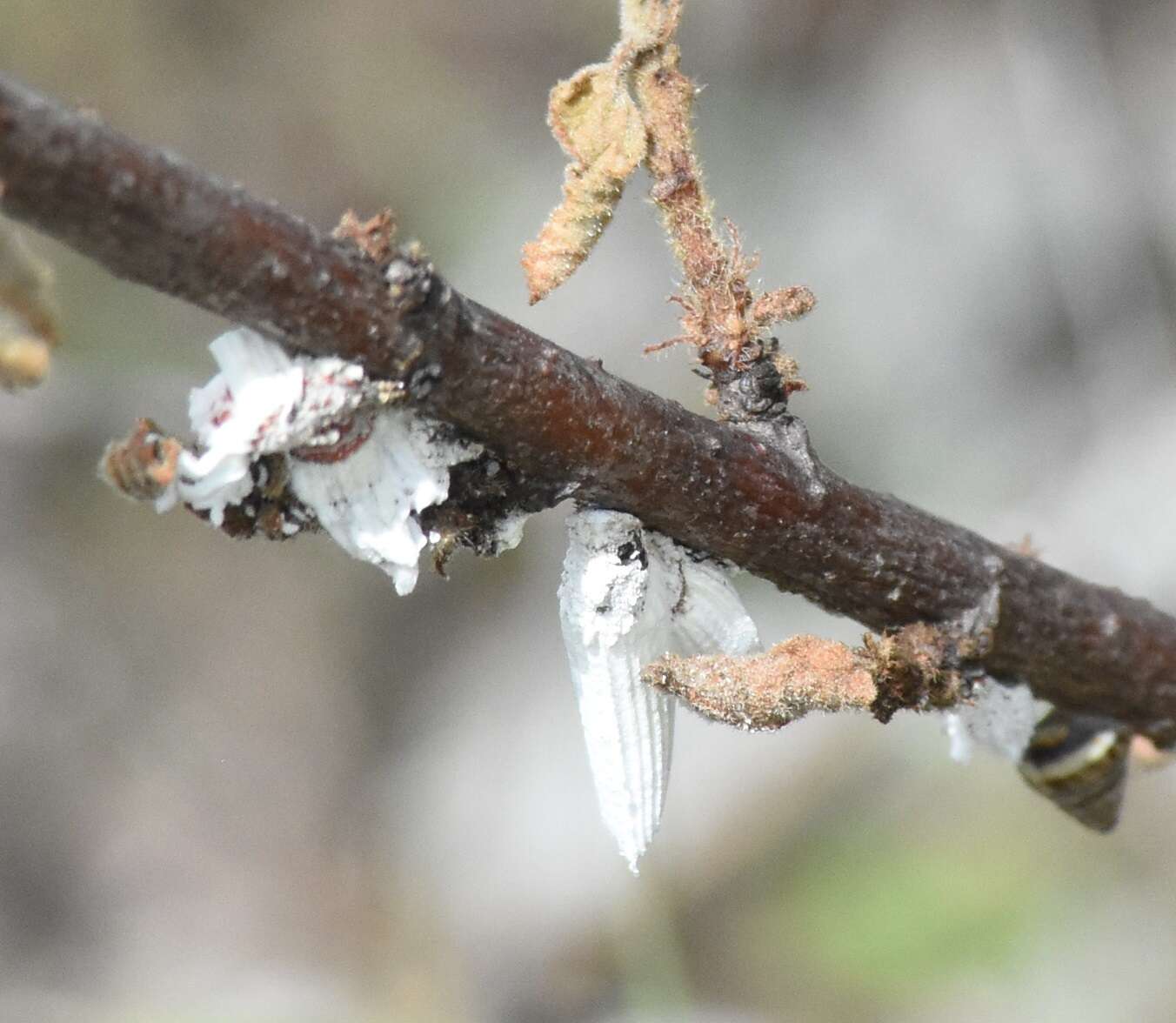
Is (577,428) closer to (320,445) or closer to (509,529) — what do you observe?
(509,529)

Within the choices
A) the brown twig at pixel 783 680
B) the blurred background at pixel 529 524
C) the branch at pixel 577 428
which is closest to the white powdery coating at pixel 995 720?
the branch at pixel 577 428

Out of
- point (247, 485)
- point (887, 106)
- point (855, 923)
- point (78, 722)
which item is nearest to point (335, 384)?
point (247, 485)

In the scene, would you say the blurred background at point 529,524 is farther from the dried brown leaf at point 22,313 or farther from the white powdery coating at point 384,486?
the dried brown leaf at point 22,313

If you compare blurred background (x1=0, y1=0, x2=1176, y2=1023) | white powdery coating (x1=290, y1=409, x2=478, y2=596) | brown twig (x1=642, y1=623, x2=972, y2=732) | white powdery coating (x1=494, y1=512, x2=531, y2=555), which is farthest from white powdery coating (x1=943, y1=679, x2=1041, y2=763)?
blurred background (x1=0, y1=0, x2=1176, y2=1023)

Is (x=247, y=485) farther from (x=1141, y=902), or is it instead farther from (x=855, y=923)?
(x=1141, y=902)

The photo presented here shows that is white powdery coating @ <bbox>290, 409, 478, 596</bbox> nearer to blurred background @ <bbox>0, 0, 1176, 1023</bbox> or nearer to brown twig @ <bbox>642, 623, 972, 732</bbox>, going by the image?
brown twig @ <bbox>642, 623, 972, 732</bbox>

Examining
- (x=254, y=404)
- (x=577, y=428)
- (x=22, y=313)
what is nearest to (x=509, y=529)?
(x=577, y=428)
